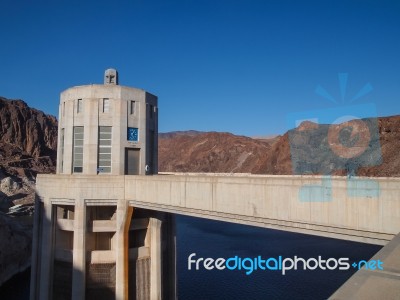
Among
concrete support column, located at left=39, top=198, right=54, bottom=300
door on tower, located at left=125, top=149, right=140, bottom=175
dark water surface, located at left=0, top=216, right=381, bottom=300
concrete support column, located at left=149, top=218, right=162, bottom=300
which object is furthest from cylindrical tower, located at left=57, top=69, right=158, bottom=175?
dark water surface, located at left=0, top=216, right=381, bottom=300

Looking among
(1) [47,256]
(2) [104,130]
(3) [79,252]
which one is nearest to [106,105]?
(2) [104,130]

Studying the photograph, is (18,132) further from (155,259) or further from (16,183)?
(155,259)

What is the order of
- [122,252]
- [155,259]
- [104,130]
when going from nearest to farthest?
[122,252] → [104,130] → [155,259]

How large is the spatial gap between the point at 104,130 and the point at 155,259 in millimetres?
8807

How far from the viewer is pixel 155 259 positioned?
21.5m

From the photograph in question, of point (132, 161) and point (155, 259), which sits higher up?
point (132, 161)

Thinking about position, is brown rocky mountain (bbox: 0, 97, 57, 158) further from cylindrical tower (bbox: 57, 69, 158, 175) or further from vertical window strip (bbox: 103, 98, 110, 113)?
vertical window strip (bbox: 103, 98, 110, 113)

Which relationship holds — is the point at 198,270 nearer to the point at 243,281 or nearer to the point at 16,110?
the point at 243,281

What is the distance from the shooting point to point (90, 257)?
20156mm

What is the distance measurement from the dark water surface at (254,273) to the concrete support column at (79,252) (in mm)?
17893

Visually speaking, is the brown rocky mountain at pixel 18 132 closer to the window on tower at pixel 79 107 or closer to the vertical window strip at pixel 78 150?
the vertical window strip at pixel 78 150

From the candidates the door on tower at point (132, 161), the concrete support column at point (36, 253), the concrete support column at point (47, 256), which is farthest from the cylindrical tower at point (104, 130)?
the concrete support column at point (36, 253)

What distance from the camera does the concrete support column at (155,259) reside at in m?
21.2

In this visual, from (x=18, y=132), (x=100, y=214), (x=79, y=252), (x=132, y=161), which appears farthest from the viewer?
(x=18, y=132)
